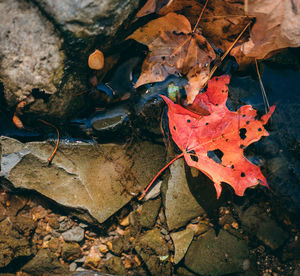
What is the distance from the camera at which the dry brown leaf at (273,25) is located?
1996mm

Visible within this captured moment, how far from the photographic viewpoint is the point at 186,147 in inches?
95.1

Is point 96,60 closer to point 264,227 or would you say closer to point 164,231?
point 164,231

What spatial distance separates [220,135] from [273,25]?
106cm

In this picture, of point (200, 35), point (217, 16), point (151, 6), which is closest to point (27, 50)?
point (151, 6)

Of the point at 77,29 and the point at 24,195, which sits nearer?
the point at 77,29

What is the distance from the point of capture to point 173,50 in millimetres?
2344

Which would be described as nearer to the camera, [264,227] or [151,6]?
[151,6]

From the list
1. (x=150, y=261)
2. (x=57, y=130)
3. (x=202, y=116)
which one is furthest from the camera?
(x=150, y=261)

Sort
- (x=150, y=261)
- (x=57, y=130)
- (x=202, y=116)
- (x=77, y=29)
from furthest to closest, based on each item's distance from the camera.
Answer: (x=150, y=261)
(x=57, y=130)
(x=202, y=116)
(x=77, y=29)

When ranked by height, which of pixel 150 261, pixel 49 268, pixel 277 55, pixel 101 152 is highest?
pixel 277 55

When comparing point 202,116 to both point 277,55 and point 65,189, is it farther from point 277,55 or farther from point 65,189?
point 65,189

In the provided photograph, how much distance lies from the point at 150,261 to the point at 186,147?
1.43 m

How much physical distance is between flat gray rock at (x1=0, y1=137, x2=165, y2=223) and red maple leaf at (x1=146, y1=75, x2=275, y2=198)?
497 mm

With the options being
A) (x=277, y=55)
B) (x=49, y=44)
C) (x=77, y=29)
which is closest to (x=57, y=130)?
(x=49, y=44)
